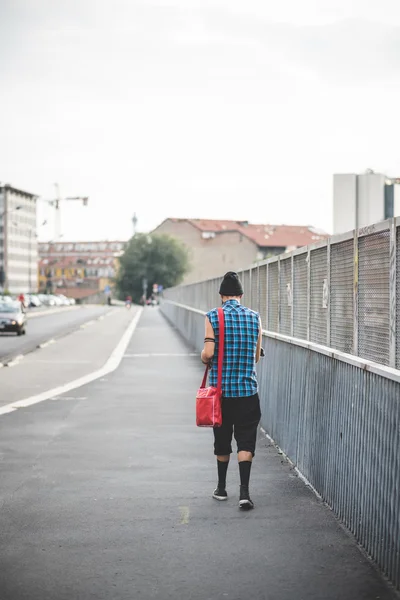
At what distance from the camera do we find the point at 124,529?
706 cm

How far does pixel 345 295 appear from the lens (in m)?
8.91

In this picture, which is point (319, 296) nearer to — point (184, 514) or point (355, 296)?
point (355, 296)

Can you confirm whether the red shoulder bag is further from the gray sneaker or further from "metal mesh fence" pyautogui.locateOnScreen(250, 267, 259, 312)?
"metal mesh fence" pyautogui.locateOnScreen(250, 267, 259, 312)

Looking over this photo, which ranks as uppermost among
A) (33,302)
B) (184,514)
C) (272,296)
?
(272,296)

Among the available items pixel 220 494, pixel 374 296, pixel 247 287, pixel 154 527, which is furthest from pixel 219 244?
pixel 154 527

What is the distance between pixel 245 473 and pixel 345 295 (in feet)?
6.18

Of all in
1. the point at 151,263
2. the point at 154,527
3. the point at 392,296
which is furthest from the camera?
the point at 151,263

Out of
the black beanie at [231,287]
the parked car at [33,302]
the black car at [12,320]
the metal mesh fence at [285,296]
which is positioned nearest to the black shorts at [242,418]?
the black beanie at [231,287]

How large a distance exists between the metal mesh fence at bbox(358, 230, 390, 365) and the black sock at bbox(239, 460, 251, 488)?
1.17 metres

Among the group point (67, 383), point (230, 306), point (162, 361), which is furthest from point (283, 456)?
point (162, 361)

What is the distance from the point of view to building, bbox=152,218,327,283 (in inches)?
6663

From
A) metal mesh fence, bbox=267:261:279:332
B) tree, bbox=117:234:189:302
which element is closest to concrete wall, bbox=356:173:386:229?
metal mesh fence, bbox=267:261:279:332

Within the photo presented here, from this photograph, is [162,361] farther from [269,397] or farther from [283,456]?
[283,456]

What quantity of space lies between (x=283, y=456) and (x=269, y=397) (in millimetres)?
2199
